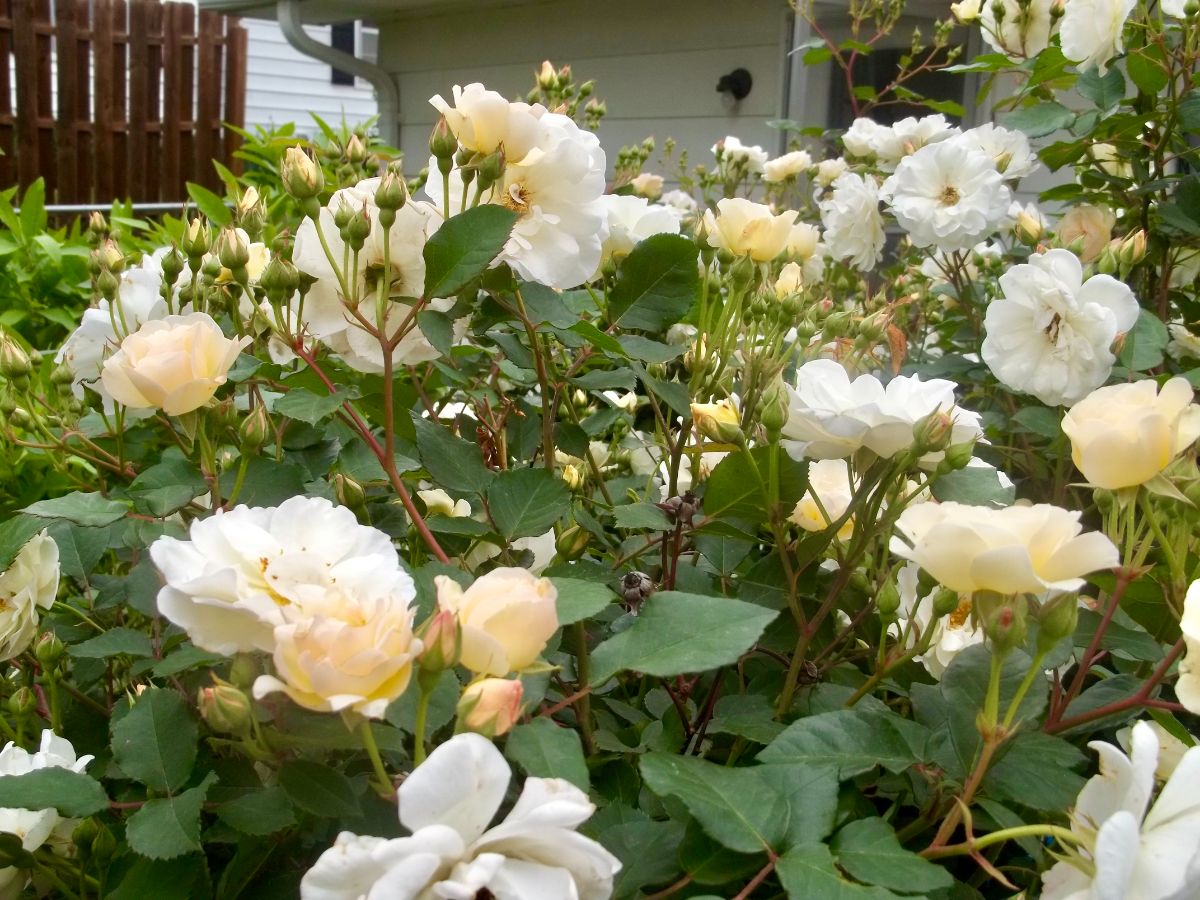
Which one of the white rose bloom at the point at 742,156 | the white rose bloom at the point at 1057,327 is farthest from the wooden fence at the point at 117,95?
the white rose bloom at the point at 1057,327

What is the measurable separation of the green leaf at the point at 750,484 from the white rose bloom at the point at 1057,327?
334 millimetres

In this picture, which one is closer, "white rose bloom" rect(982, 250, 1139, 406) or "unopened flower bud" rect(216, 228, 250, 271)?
"unopened flower bud" rect(216, 228, 250, 271)

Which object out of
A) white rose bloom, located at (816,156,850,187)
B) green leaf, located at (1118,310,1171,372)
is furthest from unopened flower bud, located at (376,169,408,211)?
white rose bloom, located at (816,156,850,187)

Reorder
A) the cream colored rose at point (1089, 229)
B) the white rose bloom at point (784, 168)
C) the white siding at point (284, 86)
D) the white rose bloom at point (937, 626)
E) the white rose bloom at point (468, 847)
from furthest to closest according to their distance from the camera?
the white siding at point (284, 86) → the white rose bloom at point (784, 168) → the cream colored rose at point (1089, 229) → the white rose bloom at point (937, 626) → the white rose bloom at point (468, 847)

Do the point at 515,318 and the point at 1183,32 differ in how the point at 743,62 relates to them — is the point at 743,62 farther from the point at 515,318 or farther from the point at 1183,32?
the point at 515,318

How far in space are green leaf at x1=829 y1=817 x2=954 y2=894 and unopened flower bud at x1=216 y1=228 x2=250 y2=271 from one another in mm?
555

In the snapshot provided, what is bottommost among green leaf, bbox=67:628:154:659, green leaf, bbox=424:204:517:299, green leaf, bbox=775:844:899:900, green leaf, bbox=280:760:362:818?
green leaf, bbox=67:628:154:659

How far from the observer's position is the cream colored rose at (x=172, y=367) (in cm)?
64

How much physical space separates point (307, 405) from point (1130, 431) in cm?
48

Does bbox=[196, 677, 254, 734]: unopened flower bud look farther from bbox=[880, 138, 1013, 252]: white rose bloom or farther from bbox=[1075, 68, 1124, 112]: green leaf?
bbox=[1075, 68, 1124, 112]: green leaf

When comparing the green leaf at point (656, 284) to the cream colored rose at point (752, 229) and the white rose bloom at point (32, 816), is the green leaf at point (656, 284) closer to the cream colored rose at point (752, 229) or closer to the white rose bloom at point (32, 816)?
the cream colored rose at point (752, 229)

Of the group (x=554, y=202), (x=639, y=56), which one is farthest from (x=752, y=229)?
(x=639, y=56)

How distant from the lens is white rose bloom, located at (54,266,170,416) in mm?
909

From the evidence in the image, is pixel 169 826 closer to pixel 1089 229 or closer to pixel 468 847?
pixel 468 847
